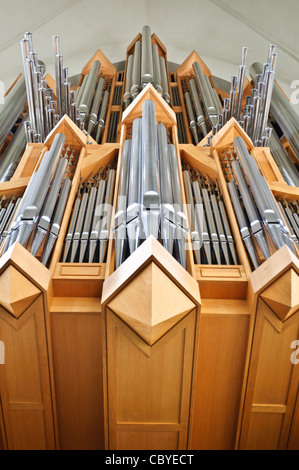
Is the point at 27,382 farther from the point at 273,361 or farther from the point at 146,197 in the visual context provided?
the point at 273,361

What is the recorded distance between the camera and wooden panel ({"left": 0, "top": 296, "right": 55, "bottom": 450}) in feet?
9.70

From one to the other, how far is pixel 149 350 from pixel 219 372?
26.9 inches

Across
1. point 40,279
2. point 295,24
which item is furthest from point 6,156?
point 295,24

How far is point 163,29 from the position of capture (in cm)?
917

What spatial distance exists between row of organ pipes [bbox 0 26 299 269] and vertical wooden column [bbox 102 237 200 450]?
1.45 feet

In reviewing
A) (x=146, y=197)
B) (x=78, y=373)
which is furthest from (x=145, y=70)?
(x=78, y=373)

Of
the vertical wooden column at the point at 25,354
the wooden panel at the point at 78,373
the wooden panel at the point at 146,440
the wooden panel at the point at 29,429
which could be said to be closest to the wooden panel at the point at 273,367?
the wooden panel at the point at 146,440

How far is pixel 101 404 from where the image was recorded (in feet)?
10.6

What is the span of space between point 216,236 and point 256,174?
820 mm

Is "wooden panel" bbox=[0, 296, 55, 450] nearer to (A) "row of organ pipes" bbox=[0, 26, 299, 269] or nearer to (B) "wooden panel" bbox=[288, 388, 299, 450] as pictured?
(A) "row of organ pipes" bbox=[0, 26, 299, 269]

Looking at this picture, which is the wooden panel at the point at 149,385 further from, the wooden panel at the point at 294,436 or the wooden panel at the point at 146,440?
the wooden panel at the point at 294,436

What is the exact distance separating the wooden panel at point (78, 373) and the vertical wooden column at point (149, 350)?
0.21m

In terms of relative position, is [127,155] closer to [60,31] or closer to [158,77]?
[158,77]

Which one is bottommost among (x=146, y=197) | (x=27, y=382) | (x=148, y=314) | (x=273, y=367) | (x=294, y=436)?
(x=294, y=436)
